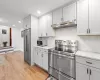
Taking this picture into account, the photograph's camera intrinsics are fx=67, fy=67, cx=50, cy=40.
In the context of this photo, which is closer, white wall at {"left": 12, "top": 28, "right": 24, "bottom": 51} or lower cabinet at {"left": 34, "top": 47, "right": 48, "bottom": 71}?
lower cabinet at {"left": 34, "top": 47, "right": 48, "bottom": 71}

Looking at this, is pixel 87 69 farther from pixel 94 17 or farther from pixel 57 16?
pixel 57 16

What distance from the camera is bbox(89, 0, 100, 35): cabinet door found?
1.74 metres

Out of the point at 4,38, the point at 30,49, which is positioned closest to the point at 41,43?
the point at 30,49

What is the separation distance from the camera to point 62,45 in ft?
8.37

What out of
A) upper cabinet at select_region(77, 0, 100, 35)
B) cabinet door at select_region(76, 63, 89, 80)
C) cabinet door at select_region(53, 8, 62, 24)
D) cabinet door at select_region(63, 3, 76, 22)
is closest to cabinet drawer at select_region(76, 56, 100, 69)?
cabinet door at select_region(76, 63, 89, 80)

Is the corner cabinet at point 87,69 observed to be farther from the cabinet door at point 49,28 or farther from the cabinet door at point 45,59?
the cabinet door at point 49,28

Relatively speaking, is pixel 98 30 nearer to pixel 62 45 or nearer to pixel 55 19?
pixel 62 45

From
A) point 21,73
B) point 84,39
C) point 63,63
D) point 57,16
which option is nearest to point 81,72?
point 63,63

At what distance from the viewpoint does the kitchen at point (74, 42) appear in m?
1.70

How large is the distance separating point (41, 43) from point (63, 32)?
141cm

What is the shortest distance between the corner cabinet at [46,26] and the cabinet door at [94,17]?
1.57 meters

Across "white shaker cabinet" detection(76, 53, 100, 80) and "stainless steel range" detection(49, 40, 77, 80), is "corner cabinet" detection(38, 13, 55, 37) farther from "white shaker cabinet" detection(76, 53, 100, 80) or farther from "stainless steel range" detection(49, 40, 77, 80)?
"white shaker cabinet" detection(76, 53, 100, 80)

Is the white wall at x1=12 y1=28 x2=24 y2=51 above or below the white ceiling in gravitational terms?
below

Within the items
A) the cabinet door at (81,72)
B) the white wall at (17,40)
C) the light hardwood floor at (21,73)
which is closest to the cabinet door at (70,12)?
the cabinet door at (81,72)
